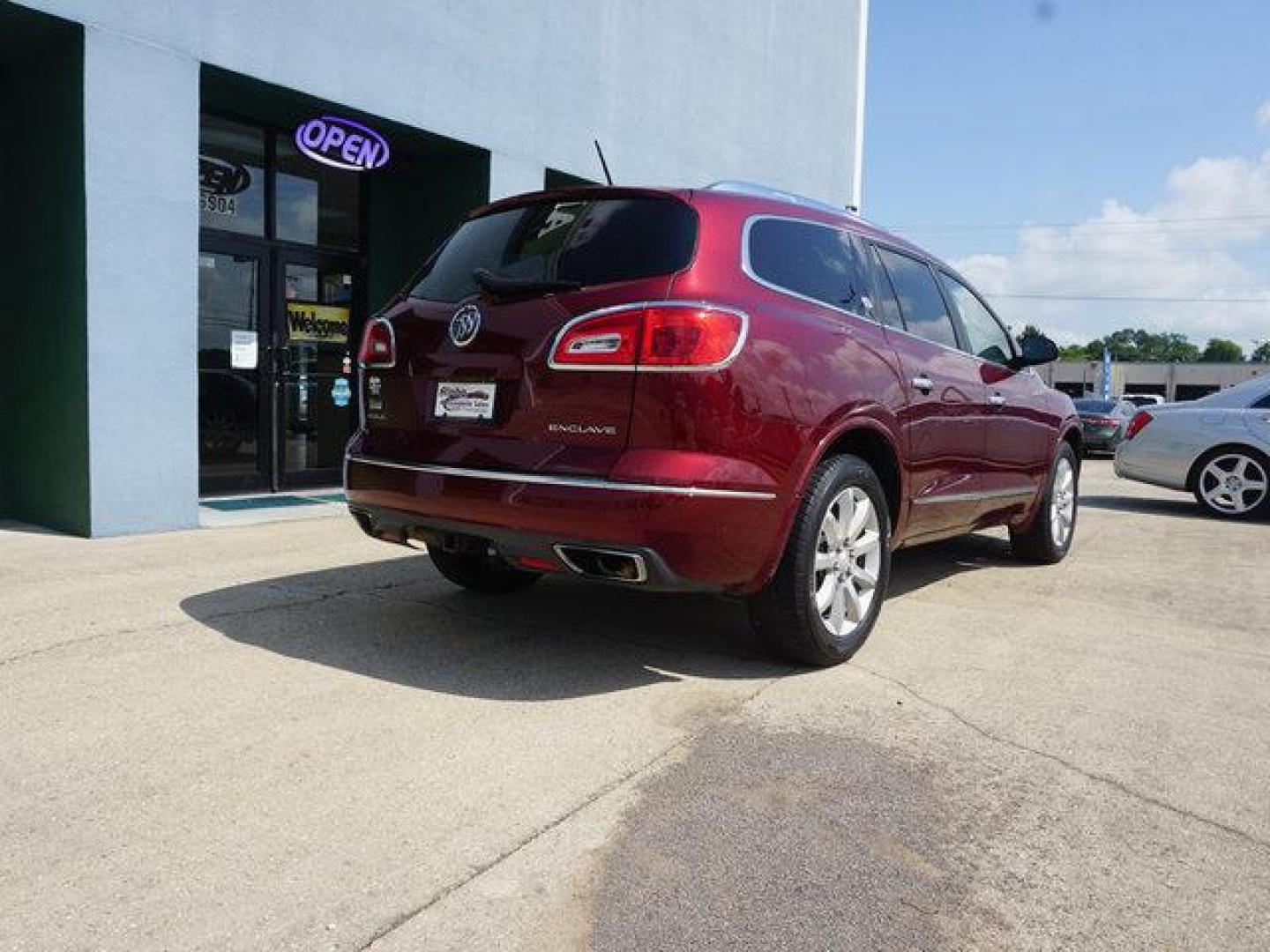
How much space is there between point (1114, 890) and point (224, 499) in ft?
23.6

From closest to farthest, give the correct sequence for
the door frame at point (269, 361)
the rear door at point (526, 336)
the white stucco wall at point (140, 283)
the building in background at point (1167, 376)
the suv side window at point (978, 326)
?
the rear door at point (526, 336) < the suv side window at point (978, 326) < the white stucco wall at point (140, 283) < the door frame at point (269, 361) < the building in background at point (1167, 376)

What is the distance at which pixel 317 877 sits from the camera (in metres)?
2.16

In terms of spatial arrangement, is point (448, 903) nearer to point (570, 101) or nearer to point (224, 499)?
point (224, 499)

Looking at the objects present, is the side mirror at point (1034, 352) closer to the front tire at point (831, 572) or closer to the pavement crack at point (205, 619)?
the front tire at point (831, 572)

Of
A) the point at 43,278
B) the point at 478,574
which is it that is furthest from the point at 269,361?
the point at 478,574

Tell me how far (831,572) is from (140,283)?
4.93 metres

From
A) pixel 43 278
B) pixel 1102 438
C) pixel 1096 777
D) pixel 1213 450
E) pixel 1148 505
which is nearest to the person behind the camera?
pixel 1096 777

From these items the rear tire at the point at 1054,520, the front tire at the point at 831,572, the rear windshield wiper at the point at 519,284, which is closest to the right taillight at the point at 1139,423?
the rear tire at the point at 1054,520

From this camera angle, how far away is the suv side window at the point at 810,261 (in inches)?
140

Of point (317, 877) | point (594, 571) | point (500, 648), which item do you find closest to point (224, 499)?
point (500, 648)

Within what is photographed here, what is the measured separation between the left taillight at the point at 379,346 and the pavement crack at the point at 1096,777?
2.28 metres

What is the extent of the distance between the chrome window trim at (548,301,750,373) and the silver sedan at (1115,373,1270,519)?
323 inches

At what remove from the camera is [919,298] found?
470 cm

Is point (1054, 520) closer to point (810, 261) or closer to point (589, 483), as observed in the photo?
point (810, 261)
